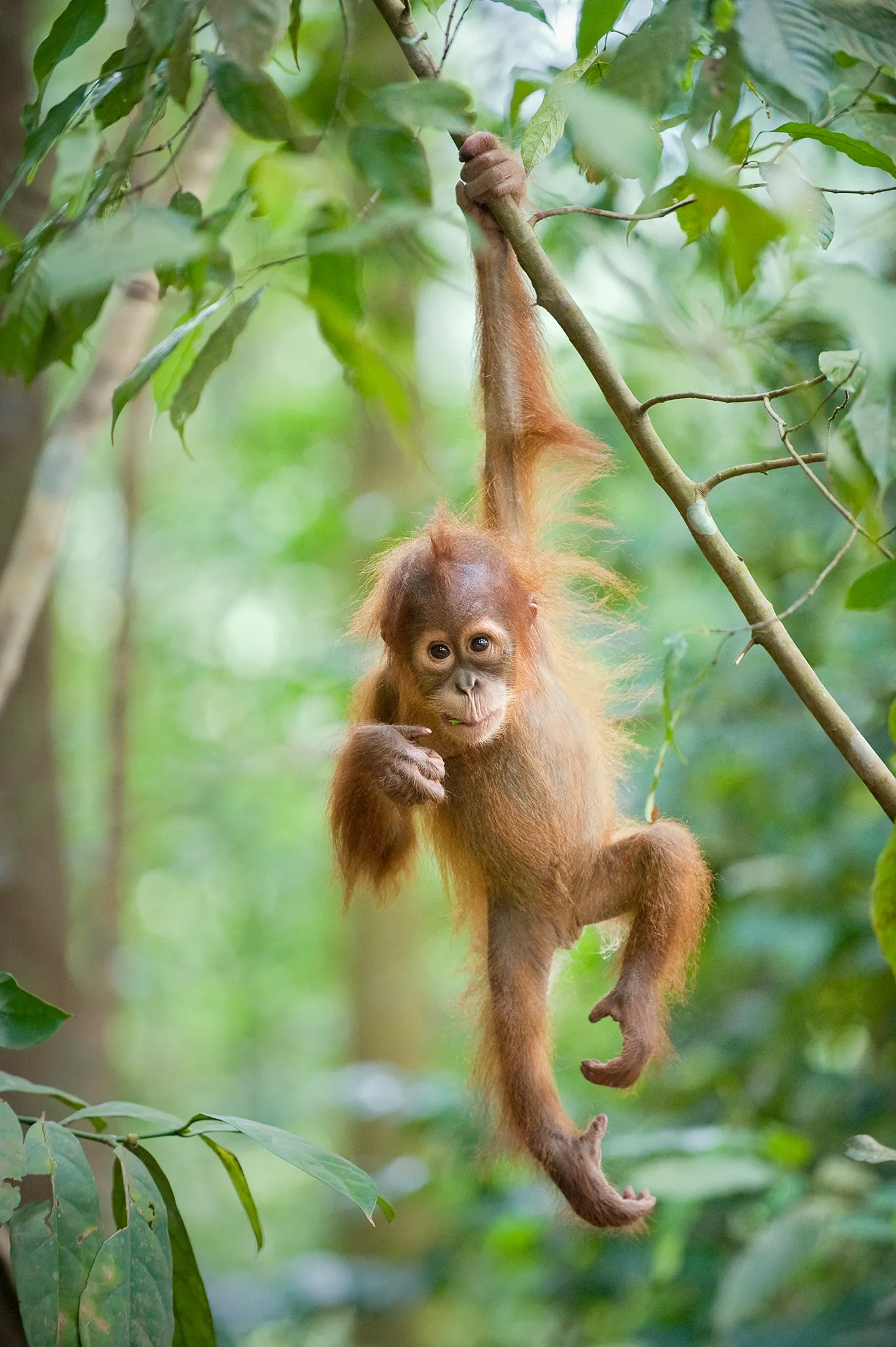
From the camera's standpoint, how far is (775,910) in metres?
3.81

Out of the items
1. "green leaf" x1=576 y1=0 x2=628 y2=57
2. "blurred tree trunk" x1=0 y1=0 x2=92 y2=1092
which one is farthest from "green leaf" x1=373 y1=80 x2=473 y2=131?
"blurred tree trunk" x1=0 y1=0 x2=92 y2=1092

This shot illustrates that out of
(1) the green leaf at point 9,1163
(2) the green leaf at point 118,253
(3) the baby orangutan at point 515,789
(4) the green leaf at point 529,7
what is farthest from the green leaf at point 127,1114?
(4) the green leaf at point 529,7

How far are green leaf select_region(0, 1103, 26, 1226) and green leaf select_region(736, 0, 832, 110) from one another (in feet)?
5.21

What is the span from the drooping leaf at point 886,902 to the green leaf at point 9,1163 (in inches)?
45.7

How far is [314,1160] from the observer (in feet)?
5.70

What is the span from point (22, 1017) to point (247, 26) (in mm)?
1435

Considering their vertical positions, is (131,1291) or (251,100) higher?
(251,100)

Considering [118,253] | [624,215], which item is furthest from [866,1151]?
[118,253]

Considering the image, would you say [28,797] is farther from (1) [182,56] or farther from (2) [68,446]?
(1) [182,56]

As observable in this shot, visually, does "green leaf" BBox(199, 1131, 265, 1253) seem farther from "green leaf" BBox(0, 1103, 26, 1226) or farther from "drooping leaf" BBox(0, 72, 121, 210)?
"drooping leaf" BBox(0, 72, 121, 210)

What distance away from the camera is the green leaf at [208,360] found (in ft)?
6.40

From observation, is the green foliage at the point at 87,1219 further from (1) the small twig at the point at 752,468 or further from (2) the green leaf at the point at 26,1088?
(1) the small twig at the point at 752,468

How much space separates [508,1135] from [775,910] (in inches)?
59.3

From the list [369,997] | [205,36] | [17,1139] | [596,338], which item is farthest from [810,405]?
[369,997]
